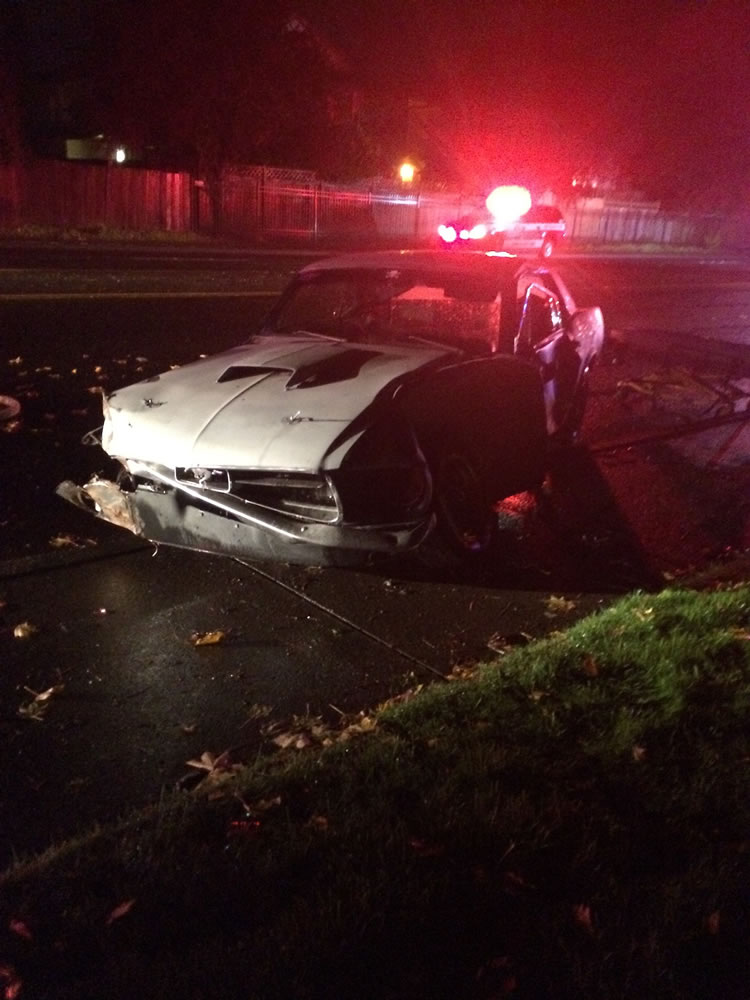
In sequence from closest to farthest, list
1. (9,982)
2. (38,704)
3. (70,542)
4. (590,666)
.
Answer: (9,982) < (38,704) < (590,666) < (70,542)

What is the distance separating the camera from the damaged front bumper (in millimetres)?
4809

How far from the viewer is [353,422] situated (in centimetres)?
489

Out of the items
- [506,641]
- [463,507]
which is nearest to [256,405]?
[463,507]

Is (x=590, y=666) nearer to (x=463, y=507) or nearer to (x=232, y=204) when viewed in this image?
(x=463, y=507)

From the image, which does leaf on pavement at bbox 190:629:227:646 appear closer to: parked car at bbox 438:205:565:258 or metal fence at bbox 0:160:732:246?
parked car at bbox 438:205:565:258

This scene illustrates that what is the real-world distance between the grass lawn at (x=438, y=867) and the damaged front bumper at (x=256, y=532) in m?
0.94

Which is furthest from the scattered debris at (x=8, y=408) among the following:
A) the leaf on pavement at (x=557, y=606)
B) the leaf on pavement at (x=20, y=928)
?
the leaf on pavement at (x=20, y=928)

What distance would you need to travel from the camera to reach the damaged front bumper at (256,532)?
4.81 m

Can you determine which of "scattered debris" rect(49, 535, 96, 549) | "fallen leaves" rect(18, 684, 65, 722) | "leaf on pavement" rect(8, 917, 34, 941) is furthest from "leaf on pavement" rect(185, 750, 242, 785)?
"scattered debris" rect(49, 535, 96, 549)

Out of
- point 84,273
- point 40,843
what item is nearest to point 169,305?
point 84,273

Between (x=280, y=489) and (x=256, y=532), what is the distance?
0.25m

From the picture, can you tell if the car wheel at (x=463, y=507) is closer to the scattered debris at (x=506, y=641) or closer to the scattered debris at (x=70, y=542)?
the scattered debris at (x=506, y=641)

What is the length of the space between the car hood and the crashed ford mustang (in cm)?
1

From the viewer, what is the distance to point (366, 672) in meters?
4.45
